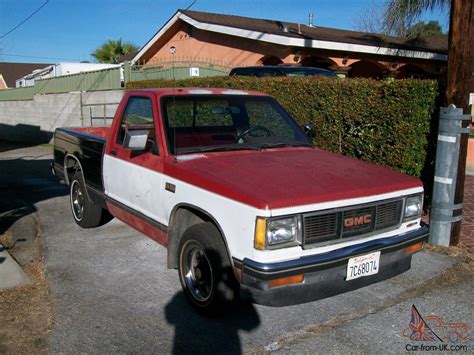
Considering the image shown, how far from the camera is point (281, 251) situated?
3.20 metres

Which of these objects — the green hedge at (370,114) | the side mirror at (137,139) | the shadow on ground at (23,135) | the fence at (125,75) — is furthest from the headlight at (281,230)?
the shadow on ground at (23,135)

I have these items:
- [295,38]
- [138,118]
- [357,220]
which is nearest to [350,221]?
[357,220]

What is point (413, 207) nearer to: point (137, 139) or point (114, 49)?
point (137, 139)

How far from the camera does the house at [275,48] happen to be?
15.3 meters

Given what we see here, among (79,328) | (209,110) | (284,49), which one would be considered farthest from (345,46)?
(79,328)

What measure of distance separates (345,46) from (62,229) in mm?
12227

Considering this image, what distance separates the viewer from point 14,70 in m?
53.8

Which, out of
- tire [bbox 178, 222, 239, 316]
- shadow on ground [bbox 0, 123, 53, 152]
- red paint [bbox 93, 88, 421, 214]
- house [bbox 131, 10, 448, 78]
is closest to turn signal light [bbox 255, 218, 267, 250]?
red paint [bbox 93, 88, 421, 214]

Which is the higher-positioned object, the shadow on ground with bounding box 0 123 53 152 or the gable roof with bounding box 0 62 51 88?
the gable roof with bounding box 0 62 51 88

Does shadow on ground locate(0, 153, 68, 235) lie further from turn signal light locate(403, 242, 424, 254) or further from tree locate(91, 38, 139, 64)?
tree locate(91, 38, 139, 64)

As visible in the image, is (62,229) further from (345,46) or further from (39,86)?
(39,86)

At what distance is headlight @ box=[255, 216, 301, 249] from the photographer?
3117mm

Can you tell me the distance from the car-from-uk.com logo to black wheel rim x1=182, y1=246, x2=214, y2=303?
1.57 meters

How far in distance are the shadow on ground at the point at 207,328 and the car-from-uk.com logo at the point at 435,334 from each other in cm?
119
